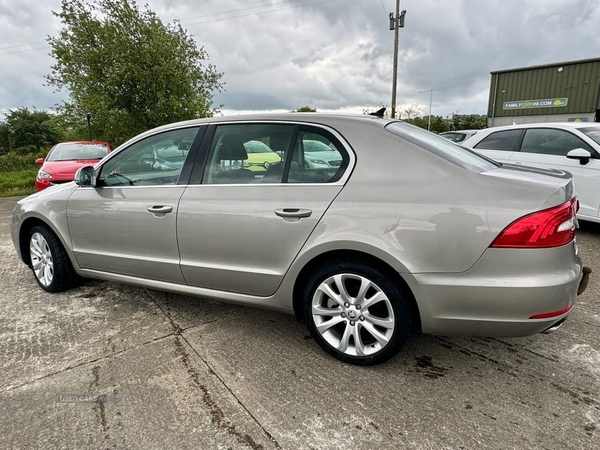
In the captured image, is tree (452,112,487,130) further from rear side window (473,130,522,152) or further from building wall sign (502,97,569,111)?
rear side window (473,130,522,152)

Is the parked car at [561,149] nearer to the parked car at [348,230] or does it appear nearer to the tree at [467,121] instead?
the parked car at [348,230]

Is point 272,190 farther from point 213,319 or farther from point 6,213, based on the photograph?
point 6,213

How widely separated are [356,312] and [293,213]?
686 millimetres

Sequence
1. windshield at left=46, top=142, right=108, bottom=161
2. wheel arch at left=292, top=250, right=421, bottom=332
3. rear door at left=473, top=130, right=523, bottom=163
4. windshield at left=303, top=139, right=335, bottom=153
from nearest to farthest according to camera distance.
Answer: wheel arch at left=292, top=250, right=421, bottom=332 < windshield at left=303, top=139, right=335, bottom=153 < rear door at left=473, top=130, right=523, bottom=163 < windshield at left=46, top=142, right=108, bottom=161

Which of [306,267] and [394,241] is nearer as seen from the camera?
[394,241]

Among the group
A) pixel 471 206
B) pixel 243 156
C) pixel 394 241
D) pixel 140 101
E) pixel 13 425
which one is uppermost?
pixel 140 101

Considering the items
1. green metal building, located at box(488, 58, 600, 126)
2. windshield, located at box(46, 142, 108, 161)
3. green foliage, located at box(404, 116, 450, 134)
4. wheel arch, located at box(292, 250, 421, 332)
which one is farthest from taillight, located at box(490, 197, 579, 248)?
green foliage, located at box(404, 116, 450, 134)

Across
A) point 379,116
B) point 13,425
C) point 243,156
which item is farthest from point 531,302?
point 13,425

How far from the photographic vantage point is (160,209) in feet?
8.99

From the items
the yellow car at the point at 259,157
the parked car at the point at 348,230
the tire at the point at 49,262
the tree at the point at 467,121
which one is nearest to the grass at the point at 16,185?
the tire at the point at 49,262

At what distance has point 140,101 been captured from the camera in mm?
14539

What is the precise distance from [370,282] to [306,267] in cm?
41

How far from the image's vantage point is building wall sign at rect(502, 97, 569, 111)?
2317 cm

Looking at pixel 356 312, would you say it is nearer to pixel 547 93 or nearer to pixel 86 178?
pixel 86 178
